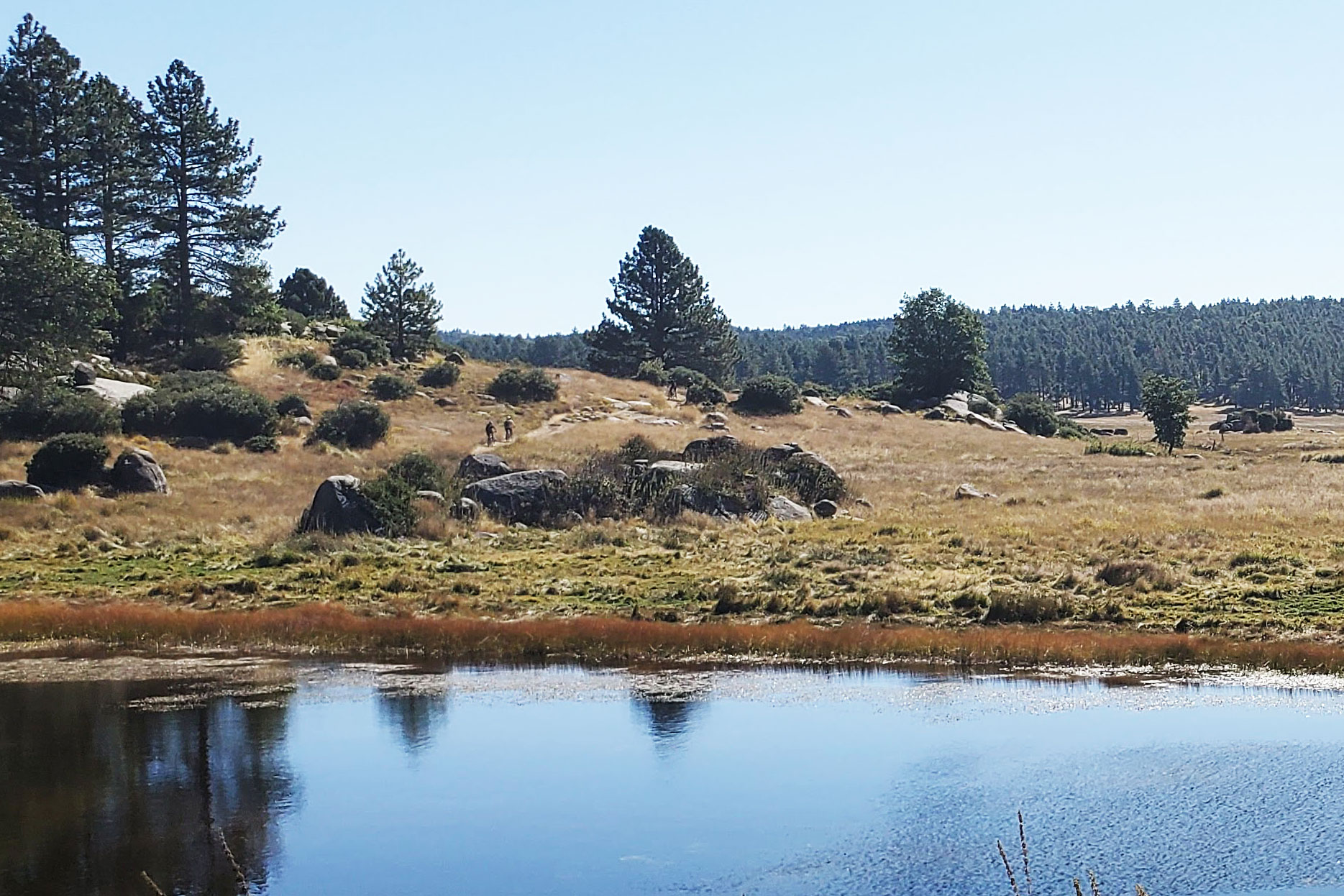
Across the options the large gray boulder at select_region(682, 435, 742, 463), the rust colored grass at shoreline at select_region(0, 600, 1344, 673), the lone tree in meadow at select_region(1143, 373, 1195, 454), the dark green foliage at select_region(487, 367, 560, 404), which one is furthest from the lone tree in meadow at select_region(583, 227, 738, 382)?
the rust colored grass at shoreline at select_region(0, 600, 1344, 673)

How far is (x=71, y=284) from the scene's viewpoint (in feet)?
191

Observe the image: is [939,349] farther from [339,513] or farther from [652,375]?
[339,513]

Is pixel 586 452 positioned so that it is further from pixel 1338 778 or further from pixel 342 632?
pixel 1338 778

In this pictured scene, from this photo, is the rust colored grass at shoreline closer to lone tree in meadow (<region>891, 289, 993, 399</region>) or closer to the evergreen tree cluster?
the evergreen tree cluster

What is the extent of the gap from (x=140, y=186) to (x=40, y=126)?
581cm

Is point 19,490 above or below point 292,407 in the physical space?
below

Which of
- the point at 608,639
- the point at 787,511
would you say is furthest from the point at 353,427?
the point at 608,639

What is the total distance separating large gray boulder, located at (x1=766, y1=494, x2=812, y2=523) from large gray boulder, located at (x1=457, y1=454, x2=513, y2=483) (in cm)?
992

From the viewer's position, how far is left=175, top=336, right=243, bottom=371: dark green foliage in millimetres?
74250

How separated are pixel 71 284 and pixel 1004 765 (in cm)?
5216

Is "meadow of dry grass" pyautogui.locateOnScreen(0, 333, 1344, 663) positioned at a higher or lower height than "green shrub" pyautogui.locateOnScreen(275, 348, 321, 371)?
lower

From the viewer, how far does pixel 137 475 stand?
158ft

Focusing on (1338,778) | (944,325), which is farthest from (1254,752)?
(944,325)

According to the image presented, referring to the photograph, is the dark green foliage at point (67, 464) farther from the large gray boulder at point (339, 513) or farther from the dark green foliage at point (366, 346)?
the dark green foliage at point (366, 346)
